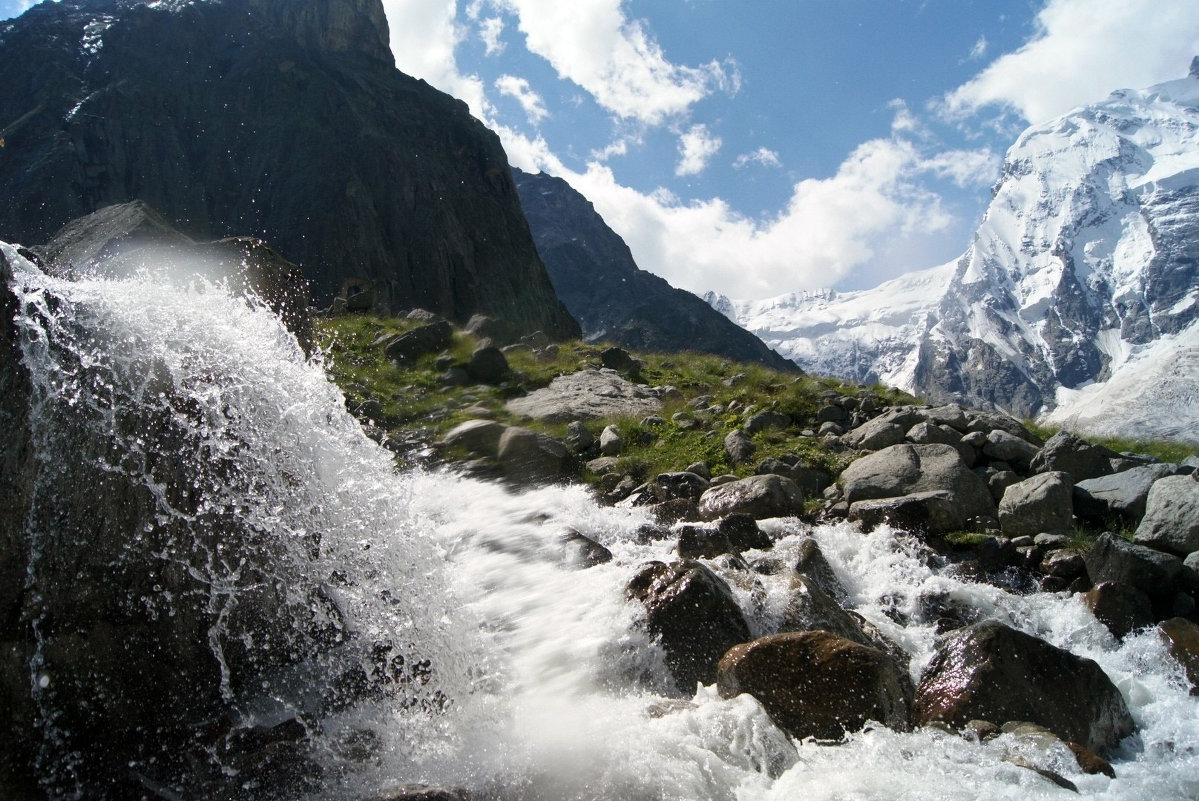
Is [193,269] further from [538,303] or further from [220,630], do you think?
[538,303]

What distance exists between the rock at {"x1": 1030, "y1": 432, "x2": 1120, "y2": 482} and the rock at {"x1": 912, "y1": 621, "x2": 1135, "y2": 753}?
4.39 m

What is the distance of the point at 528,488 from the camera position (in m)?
10.2

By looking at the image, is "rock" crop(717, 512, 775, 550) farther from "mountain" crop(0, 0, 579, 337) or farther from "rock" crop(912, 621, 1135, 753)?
"mountain" crop(0, 0, 579, 337)

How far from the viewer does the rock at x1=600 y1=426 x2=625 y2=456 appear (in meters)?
11.5

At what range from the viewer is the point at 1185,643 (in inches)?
231

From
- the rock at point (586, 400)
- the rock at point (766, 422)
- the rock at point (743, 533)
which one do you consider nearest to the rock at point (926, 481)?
the rock at point (743, 533)

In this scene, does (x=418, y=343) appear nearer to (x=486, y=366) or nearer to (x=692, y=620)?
(x=486, y=366)

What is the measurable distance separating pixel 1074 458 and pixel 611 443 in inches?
246

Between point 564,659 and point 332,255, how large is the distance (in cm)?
5138

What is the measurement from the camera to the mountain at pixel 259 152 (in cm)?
5166

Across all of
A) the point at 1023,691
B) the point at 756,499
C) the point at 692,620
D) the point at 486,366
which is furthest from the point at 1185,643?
the point at 486,366

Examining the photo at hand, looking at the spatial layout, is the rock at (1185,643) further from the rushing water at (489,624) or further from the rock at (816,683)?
the rock at (816,683)

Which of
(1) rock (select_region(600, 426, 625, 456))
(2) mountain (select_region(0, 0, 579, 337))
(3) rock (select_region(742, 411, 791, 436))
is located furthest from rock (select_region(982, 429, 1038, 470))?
(2) mountain (select_region(0, 0, 579, 337))

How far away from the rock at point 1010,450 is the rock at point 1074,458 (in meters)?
0.21
